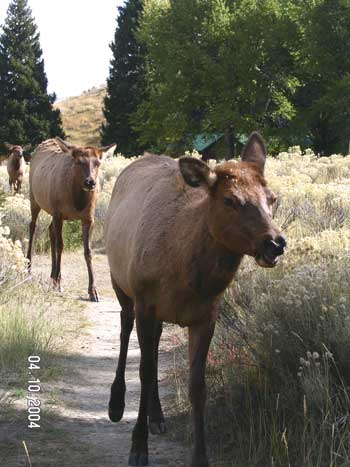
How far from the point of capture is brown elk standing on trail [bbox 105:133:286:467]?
3943mm

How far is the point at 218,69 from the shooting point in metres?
44.7

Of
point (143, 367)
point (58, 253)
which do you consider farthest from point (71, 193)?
point (143, 367)

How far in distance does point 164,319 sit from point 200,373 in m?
0.41

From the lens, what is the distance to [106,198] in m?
15.9

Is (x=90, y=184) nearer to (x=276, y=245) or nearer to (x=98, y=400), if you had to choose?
(x=98, y=400)

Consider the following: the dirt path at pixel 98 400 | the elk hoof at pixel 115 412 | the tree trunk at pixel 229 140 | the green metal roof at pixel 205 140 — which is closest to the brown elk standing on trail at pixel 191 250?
the elk hoof at pixel 115 412

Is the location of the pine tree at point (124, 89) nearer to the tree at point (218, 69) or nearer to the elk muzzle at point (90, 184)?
the tree at point (218, 69)

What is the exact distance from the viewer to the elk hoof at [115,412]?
→ 17.7 ft

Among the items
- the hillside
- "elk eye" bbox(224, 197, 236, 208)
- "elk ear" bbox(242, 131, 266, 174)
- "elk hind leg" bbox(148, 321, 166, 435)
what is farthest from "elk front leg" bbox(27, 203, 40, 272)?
the hillside

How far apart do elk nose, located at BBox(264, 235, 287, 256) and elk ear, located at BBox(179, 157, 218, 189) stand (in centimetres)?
58

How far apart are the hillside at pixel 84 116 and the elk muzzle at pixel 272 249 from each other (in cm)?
5331

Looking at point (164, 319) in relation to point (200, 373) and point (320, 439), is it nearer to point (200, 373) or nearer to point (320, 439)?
point (200, 373)

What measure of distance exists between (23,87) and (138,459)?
44581 millimetres

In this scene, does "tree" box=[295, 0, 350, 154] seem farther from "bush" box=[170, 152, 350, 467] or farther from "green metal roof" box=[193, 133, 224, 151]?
"bush" box=[170, 152, 350, 467]
